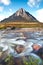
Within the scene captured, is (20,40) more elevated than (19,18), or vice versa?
(20,40)

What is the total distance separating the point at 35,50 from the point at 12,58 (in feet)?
5.55

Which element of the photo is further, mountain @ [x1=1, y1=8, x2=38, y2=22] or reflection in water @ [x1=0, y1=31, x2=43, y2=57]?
mountain @ [x1=1, y1=8, x2=38, y2=22]

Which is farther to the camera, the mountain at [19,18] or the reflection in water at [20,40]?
the mountain at [19,18]

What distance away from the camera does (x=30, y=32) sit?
12984 millimetres

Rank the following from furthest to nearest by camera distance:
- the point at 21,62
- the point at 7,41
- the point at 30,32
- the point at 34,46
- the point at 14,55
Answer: the point at 30,32 → the point at 7,41 → the point at 34,46 → the point at 14,55 → the point at 21,62

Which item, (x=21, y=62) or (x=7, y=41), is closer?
(x=21, y=62)

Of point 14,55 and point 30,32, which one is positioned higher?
point 30,32

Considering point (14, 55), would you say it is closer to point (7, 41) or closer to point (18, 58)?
point (18, 58)

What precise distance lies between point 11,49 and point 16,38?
177 cm

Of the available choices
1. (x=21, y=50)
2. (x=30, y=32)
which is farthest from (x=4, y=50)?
(x=30, y=32)

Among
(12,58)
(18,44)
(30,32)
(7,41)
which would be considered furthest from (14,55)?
(30,32)

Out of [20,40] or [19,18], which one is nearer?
[20,40]

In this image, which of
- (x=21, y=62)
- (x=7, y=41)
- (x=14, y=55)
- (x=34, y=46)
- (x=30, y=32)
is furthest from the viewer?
(x=30, y=32)

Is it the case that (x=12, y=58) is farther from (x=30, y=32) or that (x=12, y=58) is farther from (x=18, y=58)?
(x=30, y=32)
